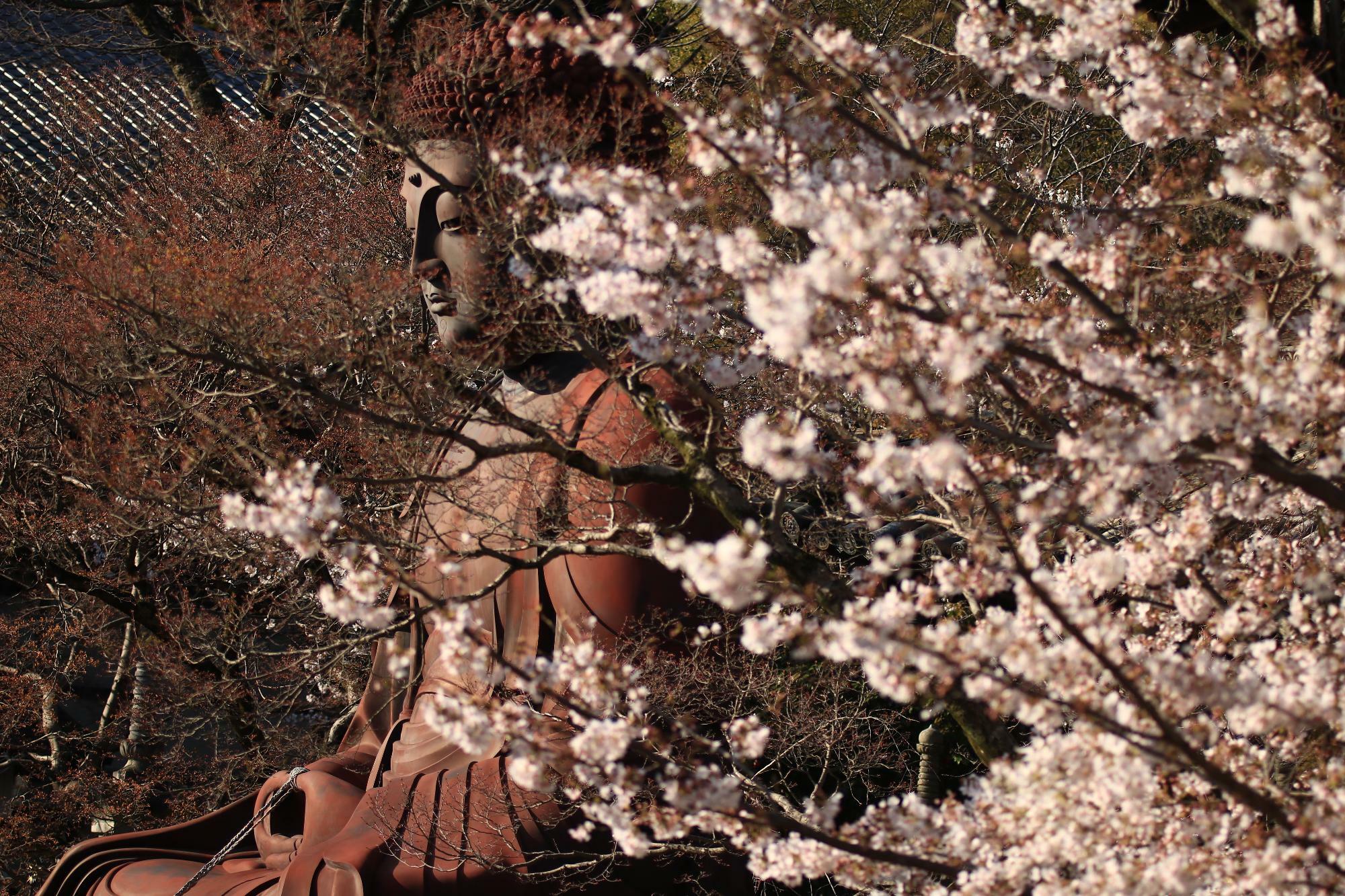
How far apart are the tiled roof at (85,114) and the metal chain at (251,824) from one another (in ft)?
27.9

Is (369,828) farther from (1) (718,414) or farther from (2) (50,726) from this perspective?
(2) (50,726)

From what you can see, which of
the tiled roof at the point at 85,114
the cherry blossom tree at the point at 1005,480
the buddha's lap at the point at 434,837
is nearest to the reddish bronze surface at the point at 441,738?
the buddha's lap at the point at 434,837

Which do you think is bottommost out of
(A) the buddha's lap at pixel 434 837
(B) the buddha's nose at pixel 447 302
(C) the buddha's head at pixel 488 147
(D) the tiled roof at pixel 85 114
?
(A) the buddha's lap at pixel 434 837

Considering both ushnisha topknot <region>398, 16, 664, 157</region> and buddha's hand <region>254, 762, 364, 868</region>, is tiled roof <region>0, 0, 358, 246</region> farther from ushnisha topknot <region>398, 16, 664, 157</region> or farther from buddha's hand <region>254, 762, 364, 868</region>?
buddha's hand <region>254, 762, 364, 868</region>

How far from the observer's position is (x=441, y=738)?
4.26m

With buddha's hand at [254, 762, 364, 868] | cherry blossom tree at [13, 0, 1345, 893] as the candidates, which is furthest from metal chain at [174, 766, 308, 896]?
cherry blossom tree at [13, 0, 1345, 893]

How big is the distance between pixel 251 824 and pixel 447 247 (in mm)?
2176

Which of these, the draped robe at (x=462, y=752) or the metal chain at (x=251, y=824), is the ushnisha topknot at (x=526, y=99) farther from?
the metal chain at (x=251, y=824)

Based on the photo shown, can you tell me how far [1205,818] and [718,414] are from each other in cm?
144

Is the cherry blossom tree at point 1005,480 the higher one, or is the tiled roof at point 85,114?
the tiled roof at point 85,114

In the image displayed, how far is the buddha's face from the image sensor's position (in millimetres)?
4297

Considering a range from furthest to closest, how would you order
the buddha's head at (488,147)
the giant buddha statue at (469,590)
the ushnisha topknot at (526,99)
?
the ushnisha topknot at (526,99), the buddha's head at (488,147), the giant buddha statue at (469,590)

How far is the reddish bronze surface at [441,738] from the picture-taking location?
3.65 meters

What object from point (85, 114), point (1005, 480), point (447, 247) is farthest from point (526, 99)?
point (85, 114)
